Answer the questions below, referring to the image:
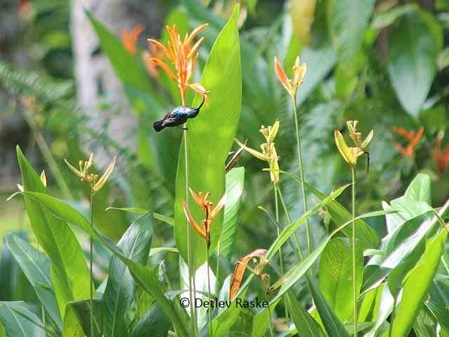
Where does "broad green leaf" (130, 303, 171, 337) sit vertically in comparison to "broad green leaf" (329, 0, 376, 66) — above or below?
below

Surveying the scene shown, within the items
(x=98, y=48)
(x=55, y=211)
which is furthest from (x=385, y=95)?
(x=55, y=211)

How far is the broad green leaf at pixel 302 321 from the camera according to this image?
1.13 m

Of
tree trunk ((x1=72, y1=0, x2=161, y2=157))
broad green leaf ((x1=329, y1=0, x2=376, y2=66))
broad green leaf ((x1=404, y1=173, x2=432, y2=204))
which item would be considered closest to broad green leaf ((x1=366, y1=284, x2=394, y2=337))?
broad green leaf ((x1=404, y1=173, x2=432, y2=204))

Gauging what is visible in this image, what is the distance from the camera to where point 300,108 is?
319 cm

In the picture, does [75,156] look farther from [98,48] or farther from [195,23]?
[98,48]

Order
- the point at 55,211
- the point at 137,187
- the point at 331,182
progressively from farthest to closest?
the point at 331,182 < the point at 137,187 < the point at 55,211

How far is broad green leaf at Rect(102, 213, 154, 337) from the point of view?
1.21m

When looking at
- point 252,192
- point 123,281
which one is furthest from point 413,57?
point 123,281

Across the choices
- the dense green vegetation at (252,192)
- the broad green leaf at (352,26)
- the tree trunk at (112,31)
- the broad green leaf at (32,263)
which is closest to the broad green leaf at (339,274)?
the dense green vegetation at (252,192)

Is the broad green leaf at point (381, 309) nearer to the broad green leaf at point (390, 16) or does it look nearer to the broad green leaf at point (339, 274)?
the broad green leaf at point (339, 274)

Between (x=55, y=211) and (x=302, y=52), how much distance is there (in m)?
2.29

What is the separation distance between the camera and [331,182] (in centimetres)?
285

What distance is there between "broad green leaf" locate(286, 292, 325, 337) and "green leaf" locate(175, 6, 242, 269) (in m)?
0.15

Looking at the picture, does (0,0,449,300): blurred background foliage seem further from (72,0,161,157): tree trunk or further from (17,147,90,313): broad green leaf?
(17,147,90,313): broad green leaf
